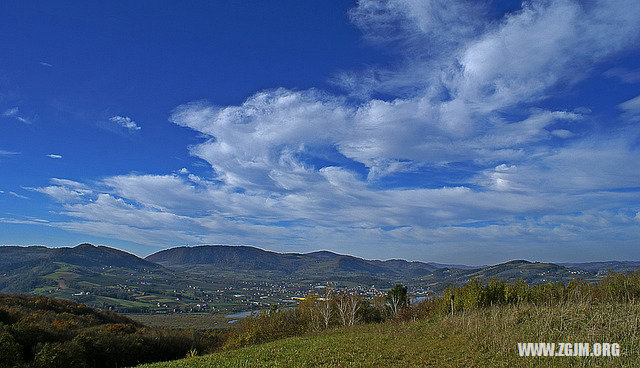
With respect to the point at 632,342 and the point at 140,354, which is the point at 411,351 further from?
the point at 140,354

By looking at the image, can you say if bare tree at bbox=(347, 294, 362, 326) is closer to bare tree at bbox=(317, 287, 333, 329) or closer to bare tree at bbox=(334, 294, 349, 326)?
bare tree at bbox=(334, 294, 349, 326)

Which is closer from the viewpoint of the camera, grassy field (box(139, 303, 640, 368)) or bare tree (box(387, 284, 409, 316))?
grassy field (box(139, 303, 640, 368))

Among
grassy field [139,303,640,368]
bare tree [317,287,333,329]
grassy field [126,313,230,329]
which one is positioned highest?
grassy field [139,303,640,368]

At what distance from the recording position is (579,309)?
17406mm

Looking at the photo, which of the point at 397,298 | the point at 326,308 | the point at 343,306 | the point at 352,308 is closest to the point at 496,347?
the point at 352,308

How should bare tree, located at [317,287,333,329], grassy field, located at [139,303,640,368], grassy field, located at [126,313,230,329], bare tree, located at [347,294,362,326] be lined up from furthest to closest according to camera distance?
grassy field, located at [126,313,230,329]
bare tree, located at [317,287,333,329]
bare tree, located at [347,294,362,326]
grassy field, located at [139,303,640,368]

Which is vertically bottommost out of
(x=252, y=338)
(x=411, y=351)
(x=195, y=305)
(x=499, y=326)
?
(x=195, y=305)

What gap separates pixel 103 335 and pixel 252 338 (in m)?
17.2

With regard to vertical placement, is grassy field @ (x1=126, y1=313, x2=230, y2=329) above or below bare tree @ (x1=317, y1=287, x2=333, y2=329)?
below

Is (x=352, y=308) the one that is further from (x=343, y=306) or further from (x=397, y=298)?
(x=397, y=298)

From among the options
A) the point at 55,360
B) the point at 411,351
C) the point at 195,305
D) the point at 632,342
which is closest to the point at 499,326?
the point at 411,351

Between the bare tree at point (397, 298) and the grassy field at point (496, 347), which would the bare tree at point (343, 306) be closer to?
the bare tree at point (397, 298)

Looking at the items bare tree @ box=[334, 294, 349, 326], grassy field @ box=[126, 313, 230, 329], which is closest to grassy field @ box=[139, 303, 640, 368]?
bare tree @ box=[334, 294, 349, 326]

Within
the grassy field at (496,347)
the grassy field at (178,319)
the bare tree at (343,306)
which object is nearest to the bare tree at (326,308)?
the bare tree at (343,306)
